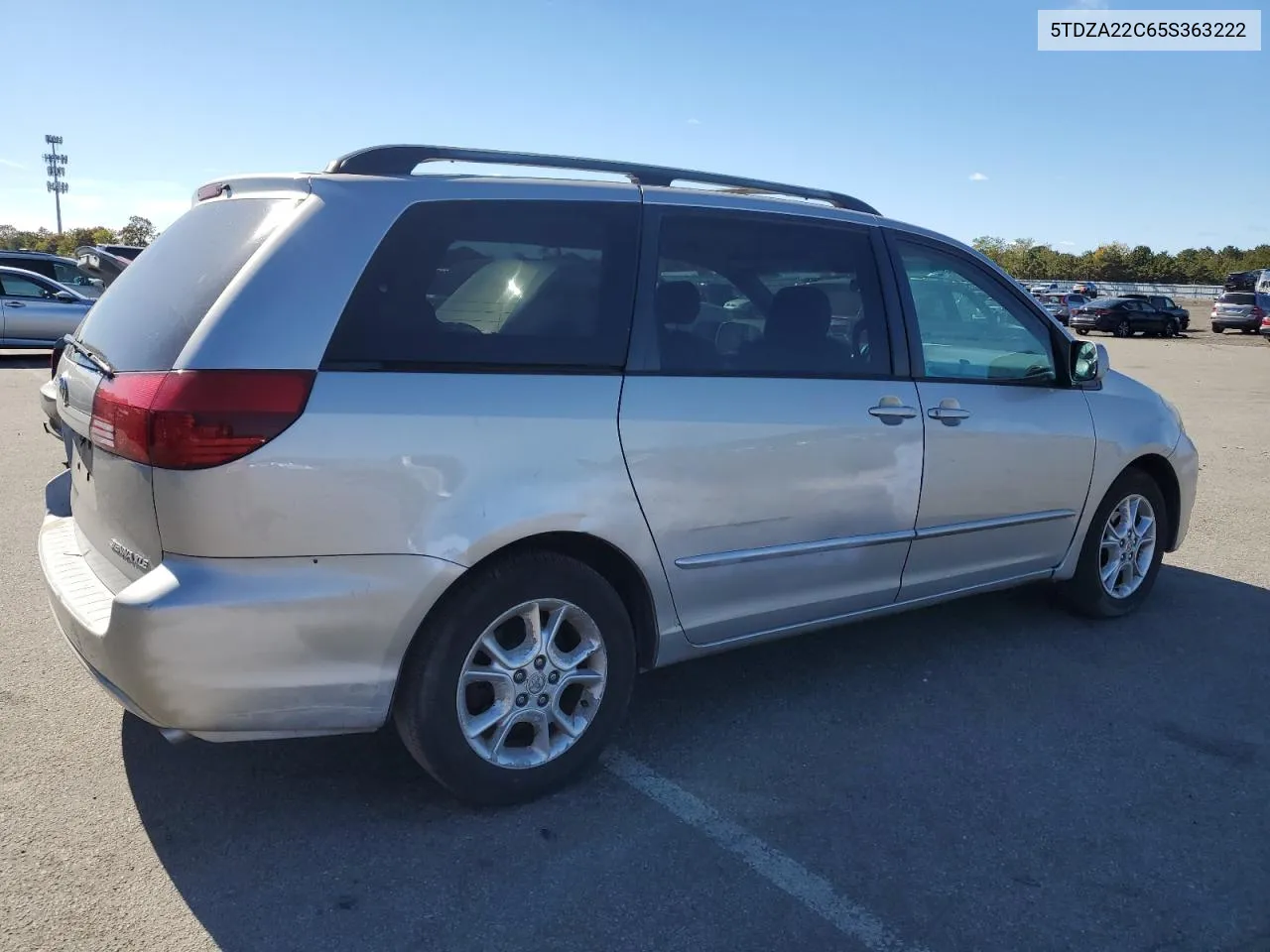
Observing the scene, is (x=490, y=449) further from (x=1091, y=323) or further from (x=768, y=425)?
(x=1091, y=323)

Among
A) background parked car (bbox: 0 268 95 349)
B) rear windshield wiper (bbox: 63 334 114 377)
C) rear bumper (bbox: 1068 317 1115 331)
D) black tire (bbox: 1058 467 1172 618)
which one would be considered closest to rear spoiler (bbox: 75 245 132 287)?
rear windshield wiper (bbox: 63 334 114 377)

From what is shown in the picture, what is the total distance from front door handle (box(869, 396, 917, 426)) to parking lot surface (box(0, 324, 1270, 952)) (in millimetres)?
1108

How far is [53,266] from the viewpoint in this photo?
19.5 metres

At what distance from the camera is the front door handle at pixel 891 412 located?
3893mm

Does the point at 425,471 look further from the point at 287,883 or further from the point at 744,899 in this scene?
the point at 744,899

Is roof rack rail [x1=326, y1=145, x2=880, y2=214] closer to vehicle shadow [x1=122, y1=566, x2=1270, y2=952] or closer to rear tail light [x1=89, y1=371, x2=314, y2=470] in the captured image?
rear tail light [x1=89, y1=371, x2=314, y2=470]

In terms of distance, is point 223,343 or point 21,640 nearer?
point 223,343

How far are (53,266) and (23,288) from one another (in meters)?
2.53

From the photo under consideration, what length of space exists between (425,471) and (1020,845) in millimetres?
2041

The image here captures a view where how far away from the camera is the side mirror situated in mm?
4711

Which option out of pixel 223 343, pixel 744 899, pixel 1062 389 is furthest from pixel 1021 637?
pixel 223 343

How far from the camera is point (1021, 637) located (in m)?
4.89

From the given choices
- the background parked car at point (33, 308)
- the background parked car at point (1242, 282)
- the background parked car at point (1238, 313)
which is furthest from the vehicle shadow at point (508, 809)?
the background parked car at point (1242, 282)

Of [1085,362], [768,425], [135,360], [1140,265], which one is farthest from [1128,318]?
[1140,265]
